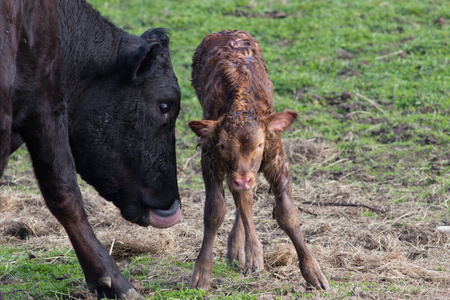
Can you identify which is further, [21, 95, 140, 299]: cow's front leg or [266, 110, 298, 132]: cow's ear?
[266, 110, 298, 132]: cow's ear

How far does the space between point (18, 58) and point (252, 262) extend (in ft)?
8.16

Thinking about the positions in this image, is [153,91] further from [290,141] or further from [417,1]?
[417,1]

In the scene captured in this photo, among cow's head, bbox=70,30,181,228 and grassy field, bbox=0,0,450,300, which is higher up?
cow's head, bbox=70,30,181,228

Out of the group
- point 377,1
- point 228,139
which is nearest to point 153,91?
point 228,139

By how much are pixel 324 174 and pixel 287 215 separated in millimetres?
3077

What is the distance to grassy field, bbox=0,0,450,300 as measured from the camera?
5.42 m

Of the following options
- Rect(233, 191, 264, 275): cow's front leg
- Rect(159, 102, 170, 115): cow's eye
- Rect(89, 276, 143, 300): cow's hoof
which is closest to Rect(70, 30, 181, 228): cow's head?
Rect(159, 102, 170, 115): cow's eye

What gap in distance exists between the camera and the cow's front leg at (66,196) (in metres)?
4.72

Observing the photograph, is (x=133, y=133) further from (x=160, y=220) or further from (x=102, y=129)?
(x=160, y=220)

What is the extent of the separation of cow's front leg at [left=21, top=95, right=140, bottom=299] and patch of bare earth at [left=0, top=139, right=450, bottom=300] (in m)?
0.36

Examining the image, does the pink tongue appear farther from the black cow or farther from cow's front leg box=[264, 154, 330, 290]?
cow's front leg box=[264, 154, 330, 290]

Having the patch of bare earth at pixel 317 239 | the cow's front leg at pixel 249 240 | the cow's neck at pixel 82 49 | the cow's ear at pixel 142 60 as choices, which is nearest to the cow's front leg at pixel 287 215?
the patch of bare earth at pixel 317 239

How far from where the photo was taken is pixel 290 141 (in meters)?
9.02

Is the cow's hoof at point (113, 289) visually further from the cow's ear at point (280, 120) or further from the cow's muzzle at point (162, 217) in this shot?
the cow's ear at point (280, 120)
